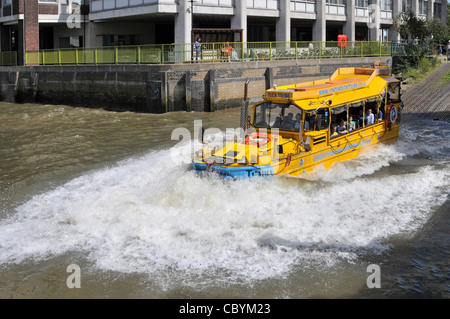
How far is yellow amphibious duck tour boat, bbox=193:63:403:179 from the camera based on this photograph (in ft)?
40.7

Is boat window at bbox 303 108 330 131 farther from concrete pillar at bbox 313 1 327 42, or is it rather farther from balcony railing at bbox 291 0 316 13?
concrete pillar at bbox 313 1 327 42

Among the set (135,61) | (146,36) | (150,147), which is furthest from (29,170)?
(146,36)

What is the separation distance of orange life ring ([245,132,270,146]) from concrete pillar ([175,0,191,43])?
2029 centimetres

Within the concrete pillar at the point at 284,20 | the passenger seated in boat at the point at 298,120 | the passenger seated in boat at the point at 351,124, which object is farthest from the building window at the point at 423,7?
the passenger seated in boat at the point at 298,120

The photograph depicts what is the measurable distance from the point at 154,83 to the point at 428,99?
13948mm

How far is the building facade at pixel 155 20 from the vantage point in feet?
110

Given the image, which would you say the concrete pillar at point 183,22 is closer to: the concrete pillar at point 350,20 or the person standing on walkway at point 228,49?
the person standing on walkway at point 228,49

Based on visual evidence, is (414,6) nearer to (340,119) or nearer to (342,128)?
(340,119)

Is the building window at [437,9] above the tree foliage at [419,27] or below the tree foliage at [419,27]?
above

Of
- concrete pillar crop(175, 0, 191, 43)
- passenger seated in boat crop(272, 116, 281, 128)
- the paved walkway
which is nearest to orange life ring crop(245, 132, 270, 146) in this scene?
passenger seated in boat crop(272, 116, 281, 128)

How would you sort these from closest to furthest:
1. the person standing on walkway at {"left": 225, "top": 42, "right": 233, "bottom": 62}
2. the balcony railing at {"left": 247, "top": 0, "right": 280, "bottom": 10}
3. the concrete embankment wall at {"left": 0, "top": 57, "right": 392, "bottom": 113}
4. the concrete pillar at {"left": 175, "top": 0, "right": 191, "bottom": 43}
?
the concrete embankment wall at {"left": 0, "top": 57, "right": 392, "bottom": 113}, the person standing on walkway at {"left": 225, "top": 42, "right": 233, "bottom": 62}, the concrete pillar at {"left": 175, "top": 0, "right": 191, "bottom": 43}, the balcony railing at {"left": 247, "top": 0, "right": 280, "bottom": 10}

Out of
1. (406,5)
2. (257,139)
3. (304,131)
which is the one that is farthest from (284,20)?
(257,139)
